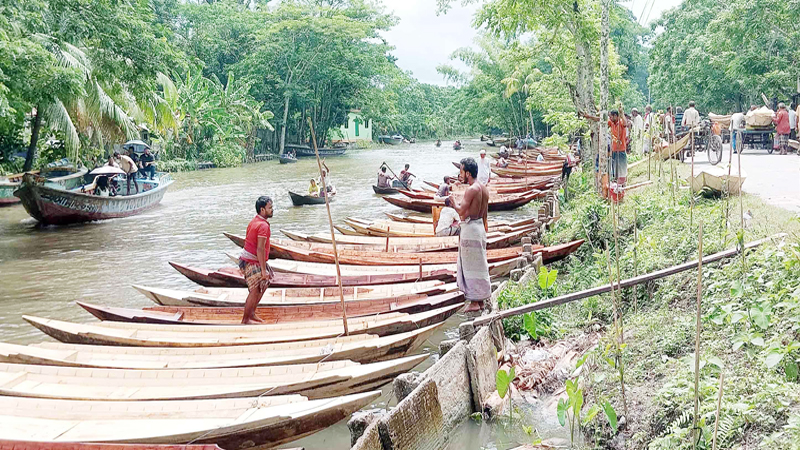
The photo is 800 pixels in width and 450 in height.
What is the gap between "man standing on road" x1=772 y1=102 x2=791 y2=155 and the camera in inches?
595

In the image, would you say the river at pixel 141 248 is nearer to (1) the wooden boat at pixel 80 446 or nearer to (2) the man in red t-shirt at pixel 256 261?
(1) the wooden boat at pixel 80 446

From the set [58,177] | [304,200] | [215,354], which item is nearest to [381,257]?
[215,354]

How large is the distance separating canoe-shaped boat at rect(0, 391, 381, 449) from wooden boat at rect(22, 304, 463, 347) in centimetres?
146

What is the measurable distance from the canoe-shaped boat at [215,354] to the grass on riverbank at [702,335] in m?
1.60

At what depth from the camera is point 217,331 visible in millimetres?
6172

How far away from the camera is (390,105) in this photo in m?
49.6

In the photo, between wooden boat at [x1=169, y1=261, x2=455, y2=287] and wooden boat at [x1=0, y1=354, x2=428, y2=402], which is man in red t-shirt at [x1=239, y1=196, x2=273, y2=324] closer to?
wooden boat at [x1=169, y1=261, x2=455, y2=287]

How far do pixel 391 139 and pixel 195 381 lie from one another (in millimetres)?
60510

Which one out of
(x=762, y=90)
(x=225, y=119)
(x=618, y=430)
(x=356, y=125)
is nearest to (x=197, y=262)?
(x=618, y=430)

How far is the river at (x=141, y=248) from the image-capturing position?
29.3ft

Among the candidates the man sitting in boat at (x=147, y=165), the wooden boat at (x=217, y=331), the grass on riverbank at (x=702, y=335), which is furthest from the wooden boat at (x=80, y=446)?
the man sitting in boat at (x=147, y=165)

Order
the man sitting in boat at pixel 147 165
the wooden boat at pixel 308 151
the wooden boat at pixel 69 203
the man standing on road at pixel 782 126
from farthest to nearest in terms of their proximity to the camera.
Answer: the wooden boat at pixel 308 151, the man sitting in boat at pixel 147 165, the wooden boat at pixel 69 203, the man standing on road at pixel 782 126

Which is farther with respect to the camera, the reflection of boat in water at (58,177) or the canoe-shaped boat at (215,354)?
the reflection of boat in water at (58,177)

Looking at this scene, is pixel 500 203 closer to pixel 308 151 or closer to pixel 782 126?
pixel 782 126
